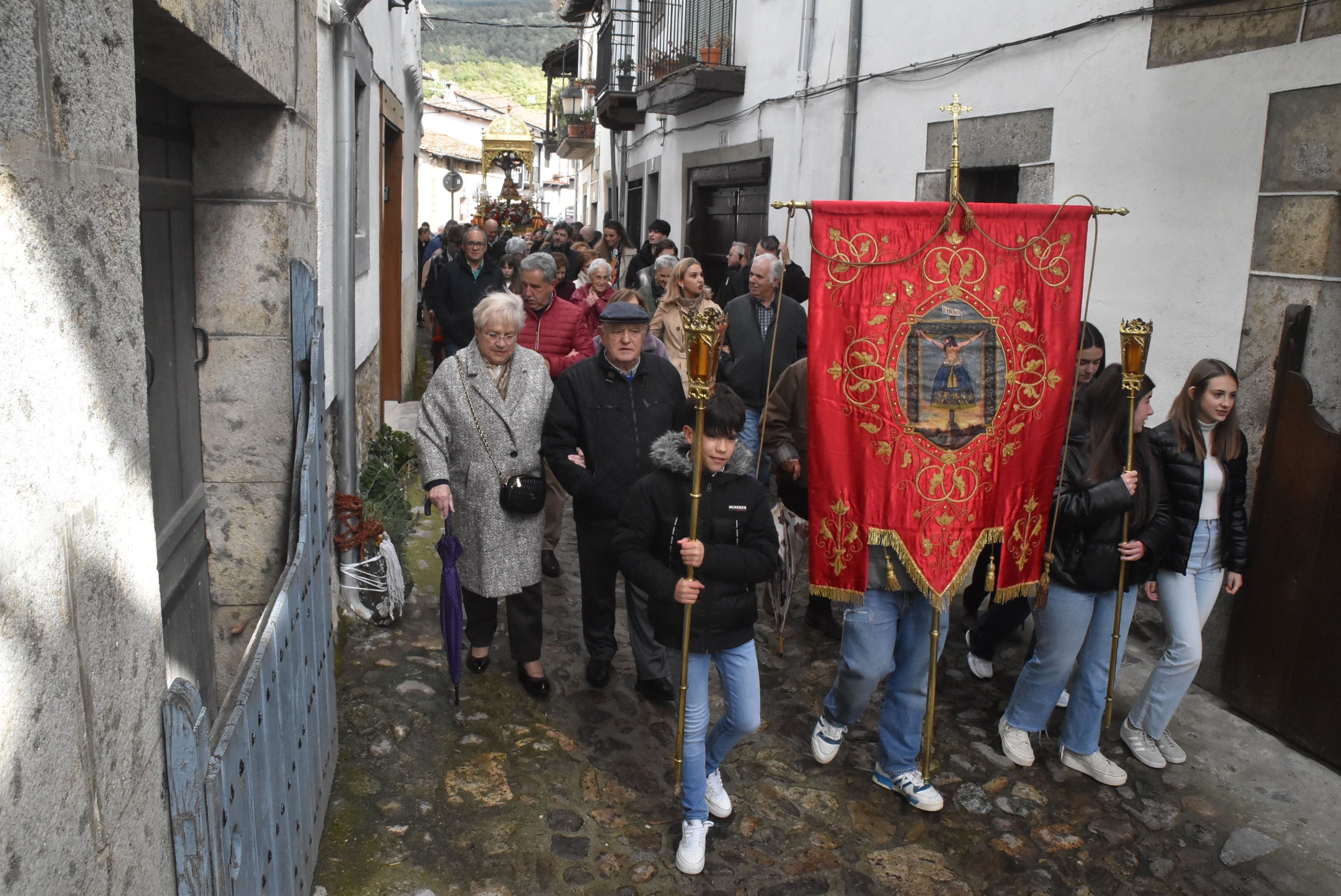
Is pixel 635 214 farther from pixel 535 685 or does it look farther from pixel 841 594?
pixel 841 594

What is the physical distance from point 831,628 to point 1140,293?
91.7 inches

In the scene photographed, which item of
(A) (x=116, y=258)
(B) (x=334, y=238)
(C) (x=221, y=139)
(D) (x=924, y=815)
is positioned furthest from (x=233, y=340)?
(D) (x=924, y=815)

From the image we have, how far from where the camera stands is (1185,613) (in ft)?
13.5

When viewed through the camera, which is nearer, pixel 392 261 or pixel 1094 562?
pixel 1094 562

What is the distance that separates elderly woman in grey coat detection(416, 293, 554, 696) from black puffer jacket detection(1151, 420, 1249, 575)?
95.4 inches

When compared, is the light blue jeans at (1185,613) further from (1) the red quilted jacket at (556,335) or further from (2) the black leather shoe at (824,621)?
(1) the red quilted jacket at (556,335)

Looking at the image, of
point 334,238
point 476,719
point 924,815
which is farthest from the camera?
point 334,238

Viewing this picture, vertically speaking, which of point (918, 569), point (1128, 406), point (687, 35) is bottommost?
point (918, 569)

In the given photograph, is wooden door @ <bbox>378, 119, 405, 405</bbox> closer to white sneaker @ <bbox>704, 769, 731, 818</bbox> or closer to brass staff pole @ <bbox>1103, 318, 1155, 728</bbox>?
white sneaker @ <bbox>704, 769, 731, 818</bbox>

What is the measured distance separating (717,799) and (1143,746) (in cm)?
182

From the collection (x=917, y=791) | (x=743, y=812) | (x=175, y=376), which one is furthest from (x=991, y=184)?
(x=175, y=376)

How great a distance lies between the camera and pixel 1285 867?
11.9 ft

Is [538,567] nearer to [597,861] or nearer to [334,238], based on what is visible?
[597,861]

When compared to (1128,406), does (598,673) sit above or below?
below
